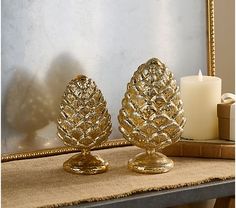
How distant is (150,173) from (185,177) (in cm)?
4

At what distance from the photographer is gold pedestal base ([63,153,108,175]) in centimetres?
79

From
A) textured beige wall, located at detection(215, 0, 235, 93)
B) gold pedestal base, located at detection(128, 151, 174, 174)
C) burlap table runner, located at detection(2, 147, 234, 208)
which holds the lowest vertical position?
burlap table runner, located at detection(2, 147, 234, 208)

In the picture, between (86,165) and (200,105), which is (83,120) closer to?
(86,165)

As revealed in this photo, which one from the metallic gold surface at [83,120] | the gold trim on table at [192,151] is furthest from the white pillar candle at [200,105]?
the metallic gold surface at [83,120]

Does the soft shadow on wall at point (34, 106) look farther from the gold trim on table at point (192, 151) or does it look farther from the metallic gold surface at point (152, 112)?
the metallic gold surface at point (152, 112)

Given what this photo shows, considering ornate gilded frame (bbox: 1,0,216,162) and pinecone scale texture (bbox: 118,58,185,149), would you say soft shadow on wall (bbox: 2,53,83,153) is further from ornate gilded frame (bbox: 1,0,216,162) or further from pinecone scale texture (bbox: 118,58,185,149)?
pinecone scale texture (bbox: 118,58,185,149)

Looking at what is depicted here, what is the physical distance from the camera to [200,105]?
862mm

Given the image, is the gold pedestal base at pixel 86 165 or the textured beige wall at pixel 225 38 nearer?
the gold pedestal base at pixel 86 165

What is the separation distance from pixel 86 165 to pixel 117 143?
12 centimetres

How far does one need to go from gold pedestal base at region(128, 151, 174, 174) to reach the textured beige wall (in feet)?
0.82

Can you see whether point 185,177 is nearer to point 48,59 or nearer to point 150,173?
point 150,173

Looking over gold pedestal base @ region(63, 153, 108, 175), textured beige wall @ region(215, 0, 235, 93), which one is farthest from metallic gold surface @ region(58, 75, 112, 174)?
textured beige wall @ region(215, 0, 235, 93)

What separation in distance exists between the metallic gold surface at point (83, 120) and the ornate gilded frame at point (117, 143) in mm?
77

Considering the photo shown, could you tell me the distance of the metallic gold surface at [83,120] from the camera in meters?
0.79
